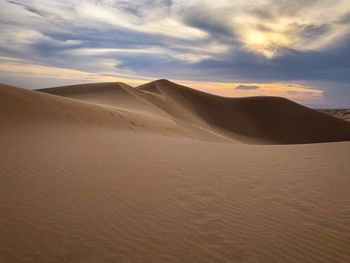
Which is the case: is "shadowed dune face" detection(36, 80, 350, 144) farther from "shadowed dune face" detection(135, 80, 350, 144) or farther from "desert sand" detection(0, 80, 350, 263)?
"desert sand" detection(0, 80, 350, 263)

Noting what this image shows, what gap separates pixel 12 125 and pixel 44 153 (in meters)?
4.06

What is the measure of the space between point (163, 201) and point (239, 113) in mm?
37921

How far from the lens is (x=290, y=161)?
7871mm

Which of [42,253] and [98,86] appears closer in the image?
[42,253]

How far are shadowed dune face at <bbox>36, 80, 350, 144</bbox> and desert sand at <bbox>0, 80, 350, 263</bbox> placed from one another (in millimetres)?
22846

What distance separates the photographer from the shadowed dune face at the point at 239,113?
33.9 metres

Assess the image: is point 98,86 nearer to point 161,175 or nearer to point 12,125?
point 12,125

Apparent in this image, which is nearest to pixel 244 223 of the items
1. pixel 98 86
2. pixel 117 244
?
pixel 117 244

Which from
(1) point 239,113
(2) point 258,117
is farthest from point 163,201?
(2) point 258,117

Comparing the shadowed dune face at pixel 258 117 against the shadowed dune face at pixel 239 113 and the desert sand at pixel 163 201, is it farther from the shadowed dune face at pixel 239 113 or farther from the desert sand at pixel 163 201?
the desert sand at pixel 163 201

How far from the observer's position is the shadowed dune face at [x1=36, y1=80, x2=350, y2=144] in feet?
111

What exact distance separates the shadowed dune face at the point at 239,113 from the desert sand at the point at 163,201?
22.8 metres

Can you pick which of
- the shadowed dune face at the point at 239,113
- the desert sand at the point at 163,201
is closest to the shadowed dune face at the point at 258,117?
the shadowed dune face at the point at 239,113

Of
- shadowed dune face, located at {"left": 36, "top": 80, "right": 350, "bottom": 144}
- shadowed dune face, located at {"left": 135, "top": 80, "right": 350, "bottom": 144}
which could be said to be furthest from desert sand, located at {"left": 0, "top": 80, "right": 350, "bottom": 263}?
Result: shadowed dune face, located at {"left": 135, "top": 80, "right": 350, "bottom": 144}
